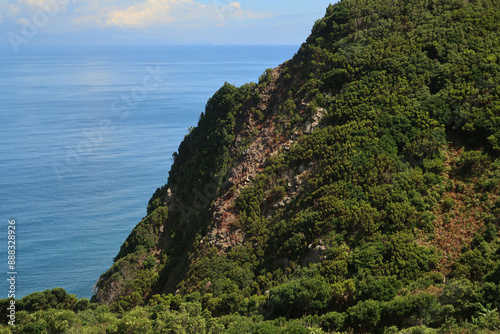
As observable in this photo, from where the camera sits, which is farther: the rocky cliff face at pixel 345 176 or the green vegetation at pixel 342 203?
the rocky cliff face at pixel 345 176

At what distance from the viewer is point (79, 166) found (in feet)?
292

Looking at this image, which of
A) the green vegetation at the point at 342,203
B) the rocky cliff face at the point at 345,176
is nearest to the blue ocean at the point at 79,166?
the rocky cliff face at the point at 345,176

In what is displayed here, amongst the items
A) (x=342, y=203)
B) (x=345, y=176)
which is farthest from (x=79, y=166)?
(x=342, y=203)

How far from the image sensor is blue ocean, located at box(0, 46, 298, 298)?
5684cm

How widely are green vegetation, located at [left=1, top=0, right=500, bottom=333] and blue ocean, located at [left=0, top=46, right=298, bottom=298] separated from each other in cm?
2333

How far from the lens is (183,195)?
39000mm

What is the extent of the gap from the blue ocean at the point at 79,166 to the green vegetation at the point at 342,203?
23332mm

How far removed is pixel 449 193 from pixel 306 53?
17.7m

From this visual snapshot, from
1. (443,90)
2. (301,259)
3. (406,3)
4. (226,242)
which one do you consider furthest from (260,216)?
(406,3)

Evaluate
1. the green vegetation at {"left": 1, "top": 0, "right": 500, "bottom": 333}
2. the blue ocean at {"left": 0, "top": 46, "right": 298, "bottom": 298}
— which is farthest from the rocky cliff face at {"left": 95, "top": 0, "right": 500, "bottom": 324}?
the blue ocean at {"left": 0, "top": 46, "right": 298, "bottom": 298}

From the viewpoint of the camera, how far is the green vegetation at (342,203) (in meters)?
20.7

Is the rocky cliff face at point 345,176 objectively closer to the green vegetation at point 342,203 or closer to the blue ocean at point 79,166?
the green vegetation at point 342,203

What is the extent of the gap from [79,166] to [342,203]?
74.2 meters

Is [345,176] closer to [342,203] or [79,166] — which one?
[342,203]
